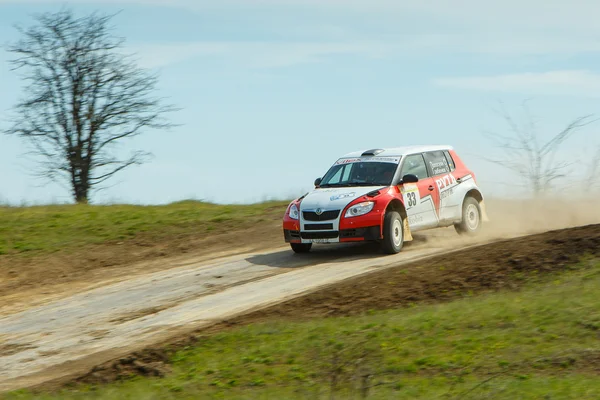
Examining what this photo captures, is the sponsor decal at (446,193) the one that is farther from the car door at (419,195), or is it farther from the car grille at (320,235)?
the car grille at (320,235)

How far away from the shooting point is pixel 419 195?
15664 millimetres

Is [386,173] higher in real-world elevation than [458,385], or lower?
higher

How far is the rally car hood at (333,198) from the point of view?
1471cm

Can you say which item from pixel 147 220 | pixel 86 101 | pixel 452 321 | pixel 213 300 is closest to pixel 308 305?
pixel 213 300

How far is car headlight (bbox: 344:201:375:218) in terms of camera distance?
14516mm

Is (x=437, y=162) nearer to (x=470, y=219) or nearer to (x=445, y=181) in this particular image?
(x=445, y=181)

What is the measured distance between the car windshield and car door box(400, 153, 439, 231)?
286 mm

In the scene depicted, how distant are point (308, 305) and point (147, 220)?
900 cm

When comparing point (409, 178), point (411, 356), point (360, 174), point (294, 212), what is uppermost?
point (360, 174)

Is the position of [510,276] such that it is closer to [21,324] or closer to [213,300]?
[213,300]

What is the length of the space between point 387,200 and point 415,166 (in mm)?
1667

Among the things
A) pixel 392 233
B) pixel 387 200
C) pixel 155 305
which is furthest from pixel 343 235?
pixel 155 305

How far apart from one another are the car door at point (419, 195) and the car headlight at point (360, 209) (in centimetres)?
96

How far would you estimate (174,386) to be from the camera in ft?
27.6
